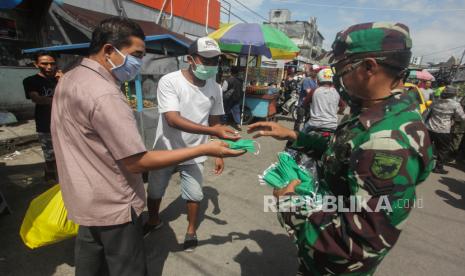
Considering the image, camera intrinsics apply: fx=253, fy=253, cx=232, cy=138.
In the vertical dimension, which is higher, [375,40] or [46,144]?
[375,40]

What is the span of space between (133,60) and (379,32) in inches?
51.7

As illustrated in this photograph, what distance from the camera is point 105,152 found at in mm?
1358

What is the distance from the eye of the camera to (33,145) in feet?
17.7

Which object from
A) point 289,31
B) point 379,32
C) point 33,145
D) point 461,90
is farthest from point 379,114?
point 289,31

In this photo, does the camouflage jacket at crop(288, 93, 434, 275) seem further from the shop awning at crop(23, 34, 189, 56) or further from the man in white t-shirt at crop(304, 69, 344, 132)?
the shop awning at crop(23, 34, 189, 56)

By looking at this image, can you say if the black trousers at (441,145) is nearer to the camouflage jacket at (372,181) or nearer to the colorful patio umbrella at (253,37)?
the colorful patio umbrella at (253,37)

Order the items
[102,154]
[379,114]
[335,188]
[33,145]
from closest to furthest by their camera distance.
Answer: [379,114] → [335,188] → [102,154] → [33,145]

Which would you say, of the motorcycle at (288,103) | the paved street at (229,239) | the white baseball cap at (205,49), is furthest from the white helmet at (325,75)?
the motorcycle at (288,103)

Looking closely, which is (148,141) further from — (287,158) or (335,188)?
(335,188)

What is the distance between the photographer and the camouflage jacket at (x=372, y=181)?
39.0 inches

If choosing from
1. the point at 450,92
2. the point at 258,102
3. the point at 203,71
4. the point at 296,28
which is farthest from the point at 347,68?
the point at 296,28

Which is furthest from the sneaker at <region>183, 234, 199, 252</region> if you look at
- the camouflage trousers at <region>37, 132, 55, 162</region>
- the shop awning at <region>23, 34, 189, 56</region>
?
the shop awning at <region>23, 34, 189, 56</region>

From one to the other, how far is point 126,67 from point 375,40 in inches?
52.2

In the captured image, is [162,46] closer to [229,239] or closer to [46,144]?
[46,144]
